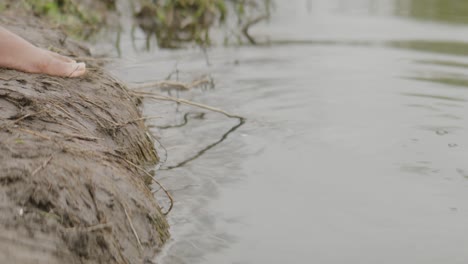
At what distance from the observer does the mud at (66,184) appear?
223 cm

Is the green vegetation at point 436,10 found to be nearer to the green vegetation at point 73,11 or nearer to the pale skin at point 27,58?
the green vegetation at point 73,11

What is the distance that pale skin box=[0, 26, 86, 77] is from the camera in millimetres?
3330

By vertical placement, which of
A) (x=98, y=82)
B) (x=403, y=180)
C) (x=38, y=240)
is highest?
(x=98, y=82)

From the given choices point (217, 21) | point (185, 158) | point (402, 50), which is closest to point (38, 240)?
point (185, 158)

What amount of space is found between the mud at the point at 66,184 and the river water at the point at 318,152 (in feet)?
0.82

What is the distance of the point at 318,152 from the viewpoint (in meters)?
4.11

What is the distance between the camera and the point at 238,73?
6.36 metres

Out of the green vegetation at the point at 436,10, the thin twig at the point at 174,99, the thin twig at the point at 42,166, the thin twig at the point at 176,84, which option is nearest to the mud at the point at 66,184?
the thin twig at the point at 42,166

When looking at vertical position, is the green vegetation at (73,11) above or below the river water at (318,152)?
above

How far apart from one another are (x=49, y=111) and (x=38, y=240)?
915 mm

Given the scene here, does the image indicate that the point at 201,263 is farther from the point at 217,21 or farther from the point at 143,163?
the point at 217,21

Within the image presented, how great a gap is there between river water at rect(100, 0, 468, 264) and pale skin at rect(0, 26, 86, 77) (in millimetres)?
796

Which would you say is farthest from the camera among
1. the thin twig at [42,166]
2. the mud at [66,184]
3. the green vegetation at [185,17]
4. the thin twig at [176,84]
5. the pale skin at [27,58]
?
the green vegetation at [185,17]

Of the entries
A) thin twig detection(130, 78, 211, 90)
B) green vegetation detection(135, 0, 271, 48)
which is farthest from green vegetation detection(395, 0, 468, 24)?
thin twig detection(130, 78, 211, 90)
